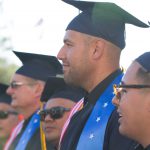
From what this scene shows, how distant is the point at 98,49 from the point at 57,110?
1.62m

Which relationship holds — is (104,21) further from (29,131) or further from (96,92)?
(29,131)

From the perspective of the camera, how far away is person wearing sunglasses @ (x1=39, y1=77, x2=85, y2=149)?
678 cm

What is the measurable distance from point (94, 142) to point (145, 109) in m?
0.89

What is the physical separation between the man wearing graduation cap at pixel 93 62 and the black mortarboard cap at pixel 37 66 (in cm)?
269

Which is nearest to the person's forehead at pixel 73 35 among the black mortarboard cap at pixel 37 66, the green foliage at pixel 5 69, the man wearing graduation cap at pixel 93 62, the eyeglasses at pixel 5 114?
the man wearing graduation cap at pixel 93 62

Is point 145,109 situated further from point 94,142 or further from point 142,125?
point 94,142

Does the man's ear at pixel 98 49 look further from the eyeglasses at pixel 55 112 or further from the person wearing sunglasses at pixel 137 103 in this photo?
the eyeglasses at pixel 55 112

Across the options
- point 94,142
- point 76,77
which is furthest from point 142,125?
point 76,77

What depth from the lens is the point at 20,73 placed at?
8.62 meters

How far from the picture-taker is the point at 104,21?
5.54m

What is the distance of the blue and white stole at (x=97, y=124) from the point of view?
4.83 metres

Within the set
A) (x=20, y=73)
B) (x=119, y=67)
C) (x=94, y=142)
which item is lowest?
(x=20, y=73)

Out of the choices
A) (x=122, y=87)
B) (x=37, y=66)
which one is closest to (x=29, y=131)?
(x=37, y=66)

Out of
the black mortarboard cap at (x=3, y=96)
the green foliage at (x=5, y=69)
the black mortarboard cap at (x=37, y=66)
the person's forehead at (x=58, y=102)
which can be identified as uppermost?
the person's forehead at (x=58, y=102)
